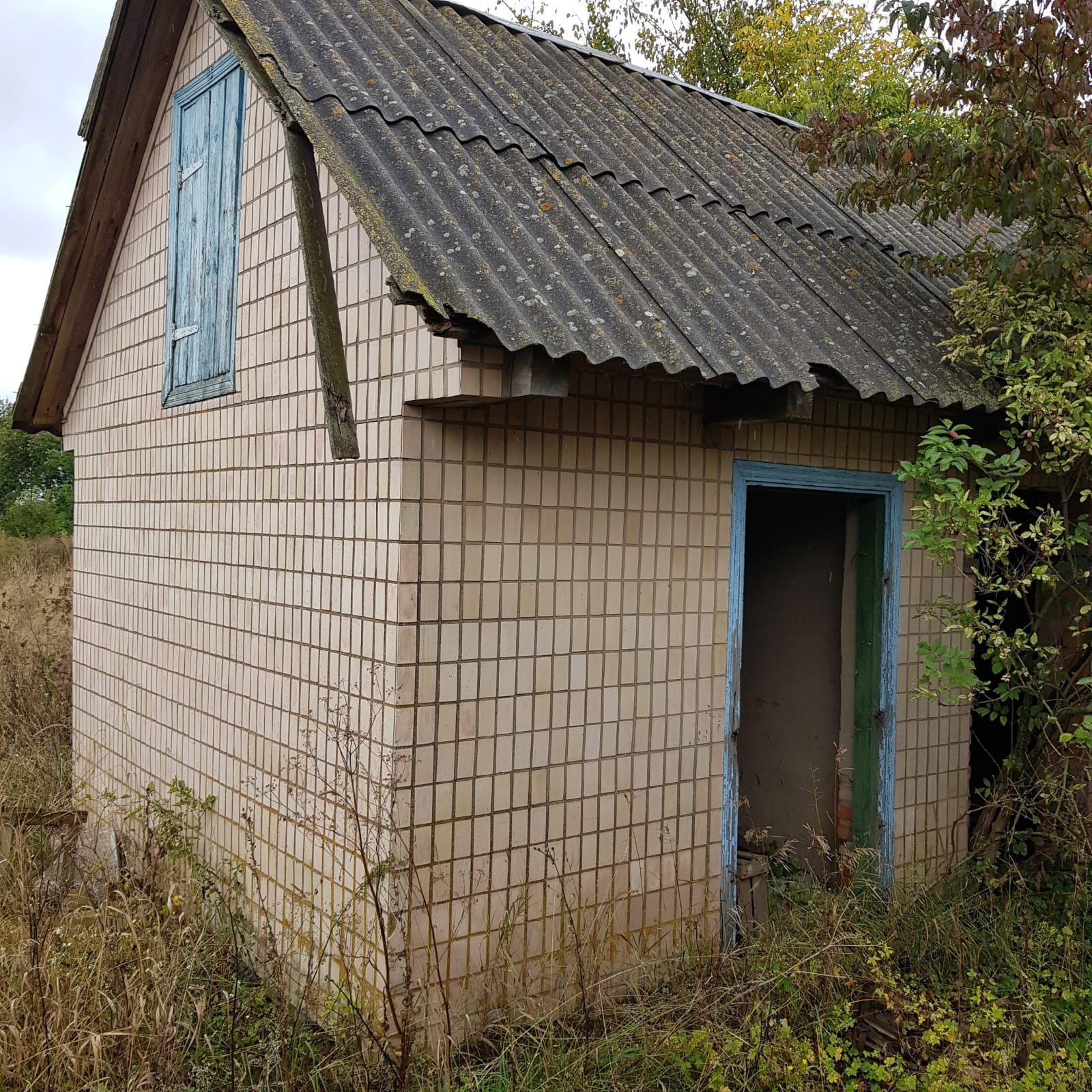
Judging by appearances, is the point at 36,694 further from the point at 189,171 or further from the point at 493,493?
the point at 493,493

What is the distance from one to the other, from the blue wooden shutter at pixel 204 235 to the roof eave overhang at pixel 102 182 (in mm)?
407

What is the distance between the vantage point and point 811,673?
6293 mm

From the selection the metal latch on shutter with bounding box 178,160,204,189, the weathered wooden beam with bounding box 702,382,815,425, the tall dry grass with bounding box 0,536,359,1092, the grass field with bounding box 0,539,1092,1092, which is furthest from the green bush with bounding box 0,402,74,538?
the weathered wooden beam with bounding box 702,382,815,425

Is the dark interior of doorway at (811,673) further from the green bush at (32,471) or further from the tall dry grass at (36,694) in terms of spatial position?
the green bush at (32,471)

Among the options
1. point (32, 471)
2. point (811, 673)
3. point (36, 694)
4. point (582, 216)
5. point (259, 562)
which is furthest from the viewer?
point (32, 471)

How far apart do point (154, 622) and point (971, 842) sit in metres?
4.98

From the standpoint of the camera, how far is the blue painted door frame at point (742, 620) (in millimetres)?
5027

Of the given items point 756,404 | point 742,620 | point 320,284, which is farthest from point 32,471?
point 756,404

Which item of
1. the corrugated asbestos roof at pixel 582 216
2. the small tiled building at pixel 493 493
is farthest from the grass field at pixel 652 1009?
the corrugated asbestos roof at pixel 582 216

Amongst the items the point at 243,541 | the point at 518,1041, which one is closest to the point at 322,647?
the point at 243,541

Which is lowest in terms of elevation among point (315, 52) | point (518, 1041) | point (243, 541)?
point (518, 1041)

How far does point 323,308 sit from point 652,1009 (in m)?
3.16

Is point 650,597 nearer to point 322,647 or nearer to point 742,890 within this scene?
point 322,647

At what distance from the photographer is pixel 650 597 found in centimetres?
476
